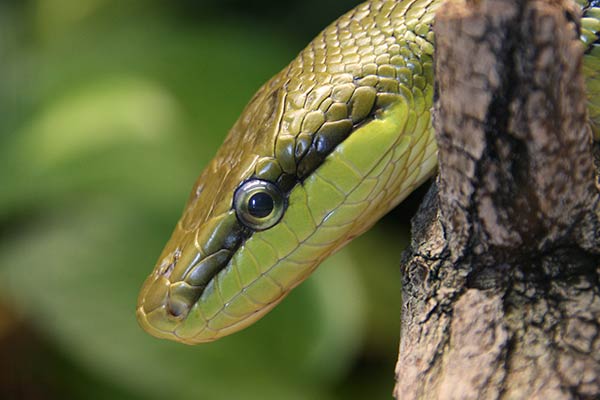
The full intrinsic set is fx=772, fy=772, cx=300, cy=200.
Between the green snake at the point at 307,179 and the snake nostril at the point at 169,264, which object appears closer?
the green snake at the point at 307,179

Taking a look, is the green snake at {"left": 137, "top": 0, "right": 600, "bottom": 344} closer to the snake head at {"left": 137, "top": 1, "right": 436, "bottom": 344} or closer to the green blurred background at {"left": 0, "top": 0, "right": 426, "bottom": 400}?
the snake head at {"left": 137, "top": 1, "right": 436, "bottom": 344}

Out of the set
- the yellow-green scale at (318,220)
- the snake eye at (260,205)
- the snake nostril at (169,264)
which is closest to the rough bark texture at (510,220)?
the yellow-green scale at (318,220)

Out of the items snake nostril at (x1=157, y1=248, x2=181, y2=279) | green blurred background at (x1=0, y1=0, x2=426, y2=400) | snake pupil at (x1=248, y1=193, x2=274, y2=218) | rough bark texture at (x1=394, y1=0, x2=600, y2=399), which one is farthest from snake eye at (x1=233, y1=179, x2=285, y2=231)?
green blurred background at (x1=0, y1=0, x2=426, y2=400)

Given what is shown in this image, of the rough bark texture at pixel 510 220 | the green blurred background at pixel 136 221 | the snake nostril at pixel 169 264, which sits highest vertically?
the rough bark texture at pixel 510 220

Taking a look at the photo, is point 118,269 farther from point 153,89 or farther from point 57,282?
point 153,89

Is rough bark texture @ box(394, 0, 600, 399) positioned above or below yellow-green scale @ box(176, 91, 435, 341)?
above

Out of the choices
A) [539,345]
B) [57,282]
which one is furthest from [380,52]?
[57,282]

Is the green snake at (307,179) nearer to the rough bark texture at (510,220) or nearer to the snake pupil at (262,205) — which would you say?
the snake pupil at (262,205)

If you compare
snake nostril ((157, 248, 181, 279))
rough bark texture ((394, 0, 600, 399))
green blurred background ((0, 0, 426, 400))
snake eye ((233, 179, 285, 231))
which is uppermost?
rough bark texture ((394, 0, 600, 399))
